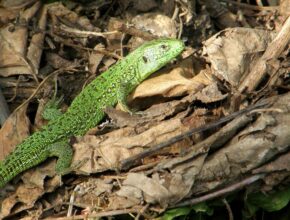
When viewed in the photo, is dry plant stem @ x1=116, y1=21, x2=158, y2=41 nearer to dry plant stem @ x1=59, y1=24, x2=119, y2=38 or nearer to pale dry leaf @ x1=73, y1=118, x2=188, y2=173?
dry plant stem @ x1=59, y1=24, x2=119, y2=38

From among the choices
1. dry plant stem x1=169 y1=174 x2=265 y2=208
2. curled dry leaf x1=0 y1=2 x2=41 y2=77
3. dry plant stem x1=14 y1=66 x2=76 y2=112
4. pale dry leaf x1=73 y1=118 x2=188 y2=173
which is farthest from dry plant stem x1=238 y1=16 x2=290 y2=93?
curled dry leaf x1=0 y1=2 x2=41 y2=77

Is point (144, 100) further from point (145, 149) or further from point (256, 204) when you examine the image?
point (256, 204)

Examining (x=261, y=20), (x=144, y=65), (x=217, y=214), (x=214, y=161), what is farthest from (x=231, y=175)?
(x=261, y=20)

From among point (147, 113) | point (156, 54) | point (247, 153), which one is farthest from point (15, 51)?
point (247, 153)

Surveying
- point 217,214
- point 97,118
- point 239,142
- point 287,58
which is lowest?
point 217,214

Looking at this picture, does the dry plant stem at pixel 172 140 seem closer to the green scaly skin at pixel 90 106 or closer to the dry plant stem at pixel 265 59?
the dry plant stem at pixel 265 59

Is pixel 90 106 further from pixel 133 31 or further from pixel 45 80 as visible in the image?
pixel 133 31
